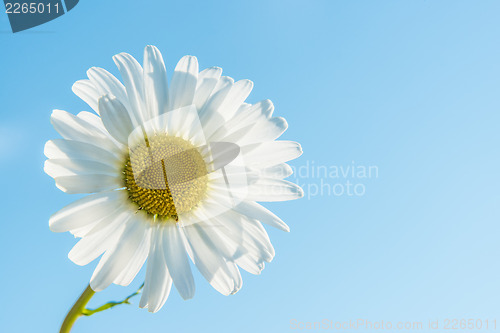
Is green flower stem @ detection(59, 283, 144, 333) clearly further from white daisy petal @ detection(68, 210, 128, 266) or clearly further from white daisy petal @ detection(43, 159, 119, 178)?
white daisy petal @ detection(43, 159, 119, 178)

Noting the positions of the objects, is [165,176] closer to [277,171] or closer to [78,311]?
[277,171]

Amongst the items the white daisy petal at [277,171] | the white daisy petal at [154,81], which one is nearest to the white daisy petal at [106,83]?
the white daisy petal at [154,81]

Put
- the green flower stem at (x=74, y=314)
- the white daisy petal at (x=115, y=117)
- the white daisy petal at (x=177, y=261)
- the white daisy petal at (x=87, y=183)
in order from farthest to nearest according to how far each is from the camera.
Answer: the white daisy petal at (x=177, y=261), the white daisy petal at (x=115, y=117), the white daisy petal at (x=87, y=183), the green flower stem at (x=74, y=314)

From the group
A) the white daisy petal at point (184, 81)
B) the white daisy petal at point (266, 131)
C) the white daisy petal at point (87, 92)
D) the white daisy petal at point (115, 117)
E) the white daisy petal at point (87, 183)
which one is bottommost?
the white daisy petal at point (87, 183)

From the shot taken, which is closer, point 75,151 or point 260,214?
point 75,151

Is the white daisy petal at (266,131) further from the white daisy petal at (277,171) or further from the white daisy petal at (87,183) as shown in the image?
the white daisy petal at (87,183)

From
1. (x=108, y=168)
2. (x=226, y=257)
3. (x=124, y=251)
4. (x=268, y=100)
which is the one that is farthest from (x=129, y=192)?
(x=268, y=100)

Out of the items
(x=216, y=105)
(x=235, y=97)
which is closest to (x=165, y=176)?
(x=216, y=105)

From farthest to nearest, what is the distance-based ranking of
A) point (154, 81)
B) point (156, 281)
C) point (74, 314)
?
point (154, 81) < point (156, 281) < point (74, 314)
